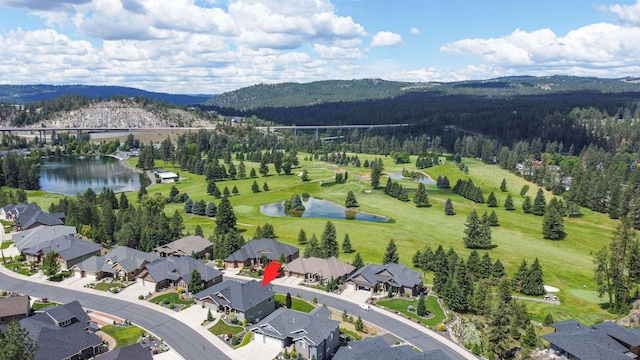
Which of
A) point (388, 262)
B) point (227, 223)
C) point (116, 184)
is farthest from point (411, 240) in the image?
point (116, 184)

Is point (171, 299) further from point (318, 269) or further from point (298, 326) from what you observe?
point (318, 269)

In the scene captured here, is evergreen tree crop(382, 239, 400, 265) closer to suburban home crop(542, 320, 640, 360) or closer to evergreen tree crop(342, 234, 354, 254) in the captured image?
evergreen tree crop(342, 234, 354, 254)

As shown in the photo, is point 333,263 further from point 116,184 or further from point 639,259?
point 116,184

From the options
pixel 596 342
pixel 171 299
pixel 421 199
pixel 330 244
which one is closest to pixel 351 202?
pixel 421 199

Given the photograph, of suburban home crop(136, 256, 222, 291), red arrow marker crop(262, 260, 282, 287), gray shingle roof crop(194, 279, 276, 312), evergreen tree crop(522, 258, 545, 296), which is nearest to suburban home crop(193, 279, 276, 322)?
gray shingle roof crop(194, 279, 276, 312)

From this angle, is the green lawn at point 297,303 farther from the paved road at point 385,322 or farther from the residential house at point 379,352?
the residential house at point 379,352
